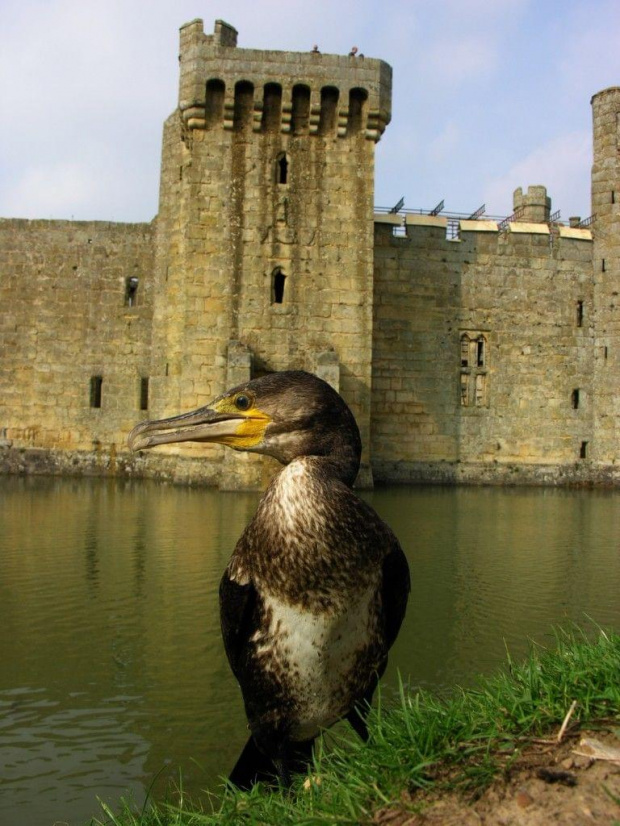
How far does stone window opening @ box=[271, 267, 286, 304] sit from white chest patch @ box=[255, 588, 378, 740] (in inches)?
639

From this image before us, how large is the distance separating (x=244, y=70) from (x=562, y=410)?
483 inches

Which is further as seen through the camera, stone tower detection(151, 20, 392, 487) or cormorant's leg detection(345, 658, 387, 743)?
stone tower detection(151, 20, 392, 487)

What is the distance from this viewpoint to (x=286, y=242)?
18.8 m

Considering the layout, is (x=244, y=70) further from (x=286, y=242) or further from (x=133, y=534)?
(x=133, y=534)

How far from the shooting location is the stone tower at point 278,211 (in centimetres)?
1850

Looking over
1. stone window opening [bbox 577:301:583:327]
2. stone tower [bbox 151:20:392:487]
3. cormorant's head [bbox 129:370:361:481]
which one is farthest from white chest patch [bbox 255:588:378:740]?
stone window opening [bbox 577:301:583:327]

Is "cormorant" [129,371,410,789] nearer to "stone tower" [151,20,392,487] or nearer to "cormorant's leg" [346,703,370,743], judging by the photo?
"cormorant's leg" [346,703,370,743]

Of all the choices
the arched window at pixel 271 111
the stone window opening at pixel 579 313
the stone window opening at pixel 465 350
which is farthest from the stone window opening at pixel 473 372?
the arched window at pixel 271 111

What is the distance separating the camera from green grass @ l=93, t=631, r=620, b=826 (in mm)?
2211

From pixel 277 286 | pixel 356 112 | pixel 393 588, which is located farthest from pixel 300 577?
pixel 356 112

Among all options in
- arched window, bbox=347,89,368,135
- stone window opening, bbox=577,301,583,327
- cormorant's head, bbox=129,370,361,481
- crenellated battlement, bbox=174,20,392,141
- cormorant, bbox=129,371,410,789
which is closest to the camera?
cormorant, bbox=129,371,410,789

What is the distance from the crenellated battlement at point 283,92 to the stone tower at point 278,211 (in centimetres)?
2

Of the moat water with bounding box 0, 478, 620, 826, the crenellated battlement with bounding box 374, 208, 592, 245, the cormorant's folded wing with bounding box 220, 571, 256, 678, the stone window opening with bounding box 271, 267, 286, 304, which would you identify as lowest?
the moat water with bounding box 0, 478, 620, 826

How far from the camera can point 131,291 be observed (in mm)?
22750
